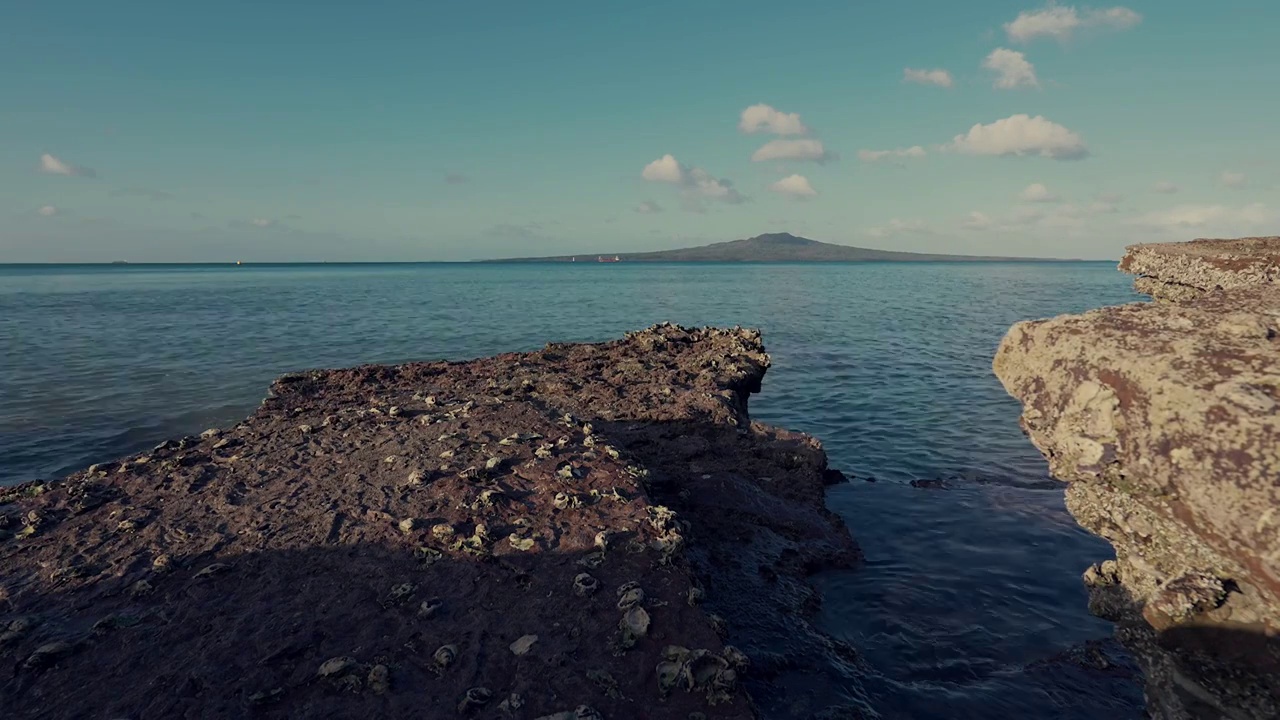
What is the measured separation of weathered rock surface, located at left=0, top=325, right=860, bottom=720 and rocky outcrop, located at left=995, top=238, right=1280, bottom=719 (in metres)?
3.66

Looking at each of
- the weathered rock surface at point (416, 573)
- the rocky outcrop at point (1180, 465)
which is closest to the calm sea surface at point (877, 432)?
the rocky outcrop at point (1180, 465)

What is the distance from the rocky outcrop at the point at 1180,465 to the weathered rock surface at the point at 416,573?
3662 mm

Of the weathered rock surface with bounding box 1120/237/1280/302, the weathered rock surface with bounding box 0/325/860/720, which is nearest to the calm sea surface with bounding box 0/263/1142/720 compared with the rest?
the weathered rock surface with bounding box 0/325/860/720

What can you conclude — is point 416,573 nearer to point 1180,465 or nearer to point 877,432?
point 1180,465

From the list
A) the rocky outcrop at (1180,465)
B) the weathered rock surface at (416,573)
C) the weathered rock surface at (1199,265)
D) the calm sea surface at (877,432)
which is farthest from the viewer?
the weathered rock surface at (1199,265)

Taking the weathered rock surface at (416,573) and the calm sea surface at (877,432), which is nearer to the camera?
the weathered rock surface at (416,573)

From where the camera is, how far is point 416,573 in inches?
266

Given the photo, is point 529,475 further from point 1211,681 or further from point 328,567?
point 1211,681

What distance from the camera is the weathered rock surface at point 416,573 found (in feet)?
17.5

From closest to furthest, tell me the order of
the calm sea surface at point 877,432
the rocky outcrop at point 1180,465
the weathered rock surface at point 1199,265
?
the rocky outcrop at point 1180,465
the calm sea surface at point 877,432
the weathered rock surface at point 1199,265

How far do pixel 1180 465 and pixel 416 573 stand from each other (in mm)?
7795

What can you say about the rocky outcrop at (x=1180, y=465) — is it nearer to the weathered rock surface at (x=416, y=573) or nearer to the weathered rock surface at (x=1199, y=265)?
the weathered rock surface at (x=1199, y=265)

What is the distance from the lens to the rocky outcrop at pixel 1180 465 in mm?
5023

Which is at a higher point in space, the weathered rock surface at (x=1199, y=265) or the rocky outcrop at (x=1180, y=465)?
the weathered rock surface at (x=1199, y=265)
